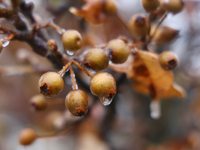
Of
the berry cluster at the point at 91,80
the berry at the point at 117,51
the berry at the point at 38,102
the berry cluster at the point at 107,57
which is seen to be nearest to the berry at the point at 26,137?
the berry cluster at the point at 107,57

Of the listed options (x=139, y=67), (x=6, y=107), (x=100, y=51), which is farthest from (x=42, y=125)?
(x=100, y=51)

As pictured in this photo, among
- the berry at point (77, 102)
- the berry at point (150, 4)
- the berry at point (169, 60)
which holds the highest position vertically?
the berry at point (150, 4)

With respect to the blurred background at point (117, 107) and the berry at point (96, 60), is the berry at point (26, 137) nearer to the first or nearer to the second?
the blurred background at point (117, 107)

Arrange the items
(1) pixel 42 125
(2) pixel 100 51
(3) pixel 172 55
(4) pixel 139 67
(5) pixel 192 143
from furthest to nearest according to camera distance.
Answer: (1) pixel 42 125, (5) pixel 192 143, (4) pixel 139 67, (3) pixel 172 55, (2) pixel 100 51

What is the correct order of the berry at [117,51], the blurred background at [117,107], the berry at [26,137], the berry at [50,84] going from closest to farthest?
the berry at [50,84]
the berry at [117,51]
the berry at [26,137]
the blurred background at [117,107]

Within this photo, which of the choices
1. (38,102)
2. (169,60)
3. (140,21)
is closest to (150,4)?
(140,21)

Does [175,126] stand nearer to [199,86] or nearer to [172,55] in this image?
[199,86]
